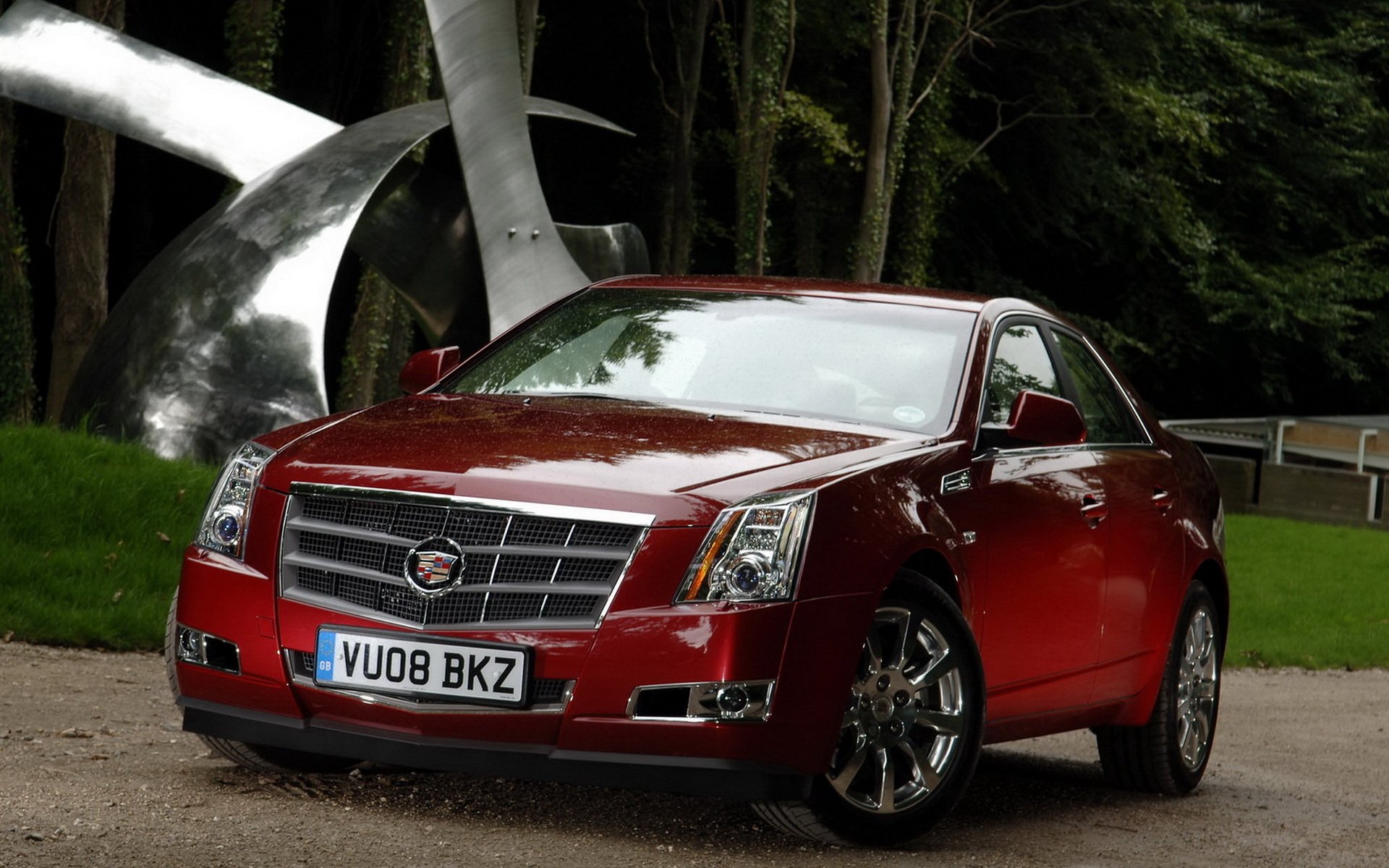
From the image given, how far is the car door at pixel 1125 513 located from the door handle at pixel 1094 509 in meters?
0.05

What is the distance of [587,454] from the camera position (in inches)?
196

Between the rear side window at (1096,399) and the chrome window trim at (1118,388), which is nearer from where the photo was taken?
the rear side window at (1096,399)

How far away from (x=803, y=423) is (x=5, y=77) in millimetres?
9953

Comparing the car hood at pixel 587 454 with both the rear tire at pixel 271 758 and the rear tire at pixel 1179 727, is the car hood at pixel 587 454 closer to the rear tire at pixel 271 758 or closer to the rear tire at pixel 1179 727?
the rear tire at pixel 271 758

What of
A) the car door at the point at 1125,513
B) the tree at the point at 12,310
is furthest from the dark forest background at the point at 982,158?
the car door at the point at 1125,513

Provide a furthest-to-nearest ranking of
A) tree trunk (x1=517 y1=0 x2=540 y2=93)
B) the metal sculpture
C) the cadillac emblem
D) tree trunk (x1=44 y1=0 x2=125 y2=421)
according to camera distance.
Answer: tree trunk (x1=517 y1=0 x2=540 y2=93) < tree trunk (x1=44 y1=0 x2=125 y2=421) < the metal sculpture < the cadillac emblem

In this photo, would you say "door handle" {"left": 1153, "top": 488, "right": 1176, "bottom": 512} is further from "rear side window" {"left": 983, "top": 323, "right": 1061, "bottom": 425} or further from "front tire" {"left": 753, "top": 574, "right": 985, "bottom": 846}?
"front tire" {"left": 753, "top": 574, "right": 985, "bottom": 846}

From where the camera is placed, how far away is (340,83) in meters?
26.7

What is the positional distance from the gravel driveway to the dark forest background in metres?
15.9

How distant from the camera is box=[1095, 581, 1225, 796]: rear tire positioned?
6973 mm

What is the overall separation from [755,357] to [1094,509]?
1.25 metres

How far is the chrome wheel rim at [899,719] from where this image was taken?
16.5 ft

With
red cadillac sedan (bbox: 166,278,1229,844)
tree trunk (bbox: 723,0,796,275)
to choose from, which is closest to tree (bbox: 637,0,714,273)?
tree trunk (bbox: 723,0,796,275)

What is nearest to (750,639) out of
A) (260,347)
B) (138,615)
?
(138,615)
